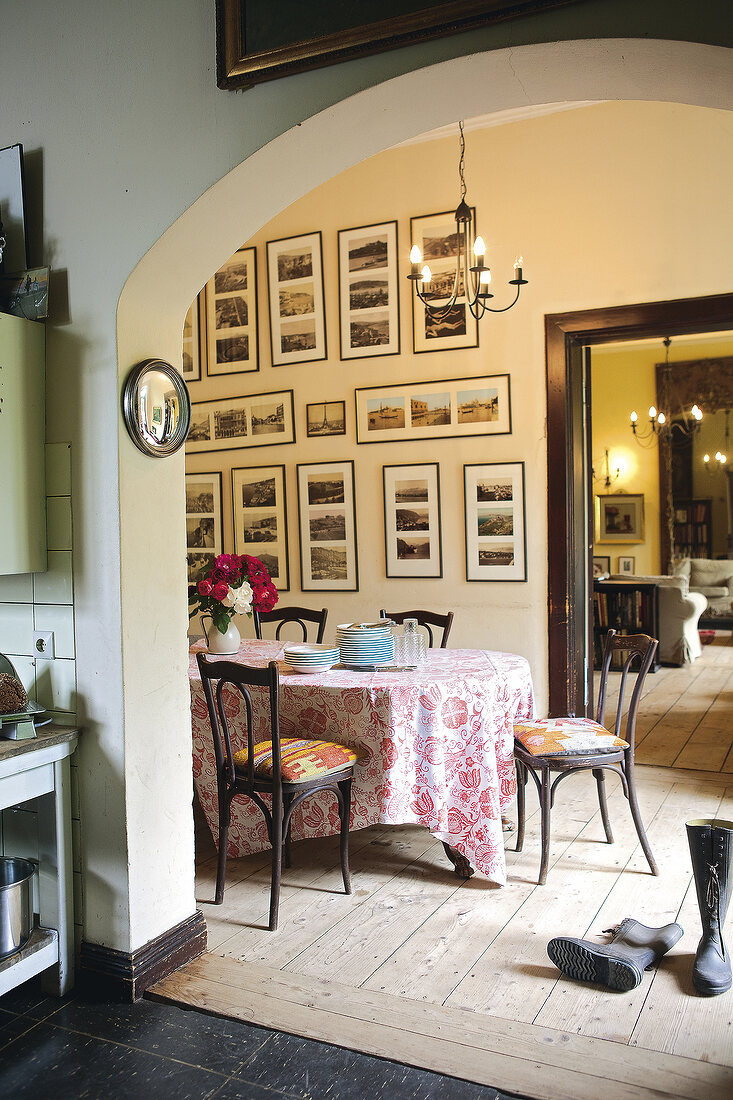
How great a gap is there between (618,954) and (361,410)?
3454 millimetres

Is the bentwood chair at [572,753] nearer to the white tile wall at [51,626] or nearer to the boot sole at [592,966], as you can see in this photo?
the boot sole at [592,966]

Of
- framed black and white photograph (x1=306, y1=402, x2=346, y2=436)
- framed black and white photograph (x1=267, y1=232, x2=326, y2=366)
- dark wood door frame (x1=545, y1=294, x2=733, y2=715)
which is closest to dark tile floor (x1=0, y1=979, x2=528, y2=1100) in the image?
dark wood door frame (x1=545, y1=294, x2=733, y2=715)

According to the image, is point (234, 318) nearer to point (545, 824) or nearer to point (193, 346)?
point (193, 346)

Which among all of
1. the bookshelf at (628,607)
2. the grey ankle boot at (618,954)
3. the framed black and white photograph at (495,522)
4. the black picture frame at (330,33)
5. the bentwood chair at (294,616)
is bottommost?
the grey ankle boot at (618,954)

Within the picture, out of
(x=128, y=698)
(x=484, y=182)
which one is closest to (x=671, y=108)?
(x=484, y=182)

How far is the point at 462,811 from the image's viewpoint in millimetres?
3312

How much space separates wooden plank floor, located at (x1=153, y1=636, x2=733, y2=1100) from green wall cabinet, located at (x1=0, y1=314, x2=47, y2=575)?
4.43 ft

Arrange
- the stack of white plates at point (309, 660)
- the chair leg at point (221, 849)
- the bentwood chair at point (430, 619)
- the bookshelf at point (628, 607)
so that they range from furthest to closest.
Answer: the bookshelf at point (628, 607)
the bentwood chair at point (430, 619)
the stack of white plates at point (309, 660)
the chair leg at point (221, 849)

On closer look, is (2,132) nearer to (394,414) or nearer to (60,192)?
(60,192)

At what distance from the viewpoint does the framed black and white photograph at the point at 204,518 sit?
5836mm

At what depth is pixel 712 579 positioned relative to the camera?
11281 millimetres

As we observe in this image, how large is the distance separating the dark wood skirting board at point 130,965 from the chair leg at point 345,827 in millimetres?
726

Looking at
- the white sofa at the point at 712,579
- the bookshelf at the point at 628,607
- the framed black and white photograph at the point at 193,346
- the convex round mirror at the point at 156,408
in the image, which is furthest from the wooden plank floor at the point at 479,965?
the white sofa at the point at 712,579

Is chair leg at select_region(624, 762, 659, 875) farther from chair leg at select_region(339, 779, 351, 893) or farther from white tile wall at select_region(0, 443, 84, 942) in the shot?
white tile wall at select_region(0, 443, 84, 942)
